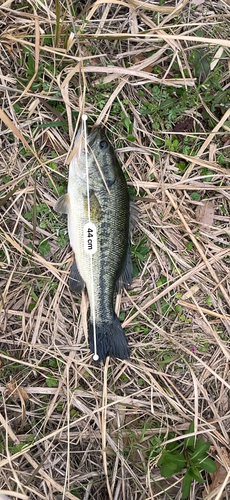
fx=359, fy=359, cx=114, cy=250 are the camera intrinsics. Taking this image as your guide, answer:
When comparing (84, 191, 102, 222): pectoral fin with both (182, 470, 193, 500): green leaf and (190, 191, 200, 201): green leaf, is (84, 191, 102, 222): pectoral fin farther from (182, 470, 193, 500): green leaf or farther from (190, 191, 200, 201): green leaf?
(182, 470, 193, 500): green leaf

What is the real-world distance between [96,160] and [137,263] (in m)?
0.91

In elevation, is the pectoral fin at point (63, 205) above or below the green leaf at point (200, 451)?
above

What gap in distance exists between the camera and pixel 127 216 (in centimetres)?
269

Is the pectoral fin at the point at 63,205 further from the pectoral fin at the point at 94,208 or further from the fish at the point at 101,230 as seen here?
the pectoral fin at the point at 94,208

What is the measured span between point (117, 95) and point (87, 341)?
1953 mm

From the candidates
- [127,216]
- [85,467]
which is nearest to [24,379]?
[85,467]

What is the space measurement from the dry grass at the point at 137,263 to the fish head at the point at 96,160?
0.25m

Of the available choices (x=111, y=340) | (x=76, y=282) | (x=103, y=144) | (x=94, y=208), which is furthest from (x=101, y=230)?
(x=111, y=340)

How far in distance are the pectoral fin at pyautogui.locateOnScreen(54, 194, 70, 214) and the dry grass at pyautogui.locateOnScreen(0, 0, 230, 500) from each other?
165 mm

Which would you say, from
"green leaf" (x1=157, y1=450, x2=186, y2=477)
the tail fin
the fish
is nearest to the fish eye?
the fish

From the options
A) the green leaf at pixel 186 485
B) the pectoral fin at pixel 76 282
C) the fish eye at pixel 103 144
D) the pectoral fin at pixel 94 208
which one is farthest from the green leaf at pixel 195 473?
the fish eye at pixel 103 144

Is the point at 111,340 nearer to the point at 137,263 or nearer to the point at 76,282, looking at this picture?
the point at 76,282

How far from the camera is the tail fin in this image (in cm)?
274

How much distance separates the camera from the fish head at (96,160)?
2553mm
